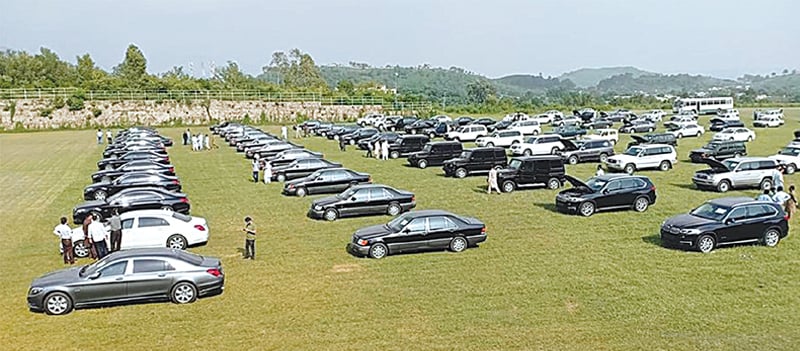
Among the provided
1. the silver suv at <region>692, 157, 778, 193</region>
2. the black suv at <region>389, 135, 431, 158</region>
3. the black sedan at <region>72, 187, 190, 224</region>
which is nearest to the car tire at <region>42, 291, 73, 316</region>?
the black sedan at <region>72, 187, 190, 224</region>

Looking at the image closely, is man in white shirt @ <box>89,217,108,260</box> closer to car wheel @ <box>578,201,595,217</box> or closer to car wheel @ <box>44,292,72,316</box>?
car wheel @ <box>44,292,72,316</box>

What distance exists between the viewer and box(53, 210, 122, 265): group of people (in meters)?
20.2

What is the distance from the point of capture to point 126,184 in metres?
29.8

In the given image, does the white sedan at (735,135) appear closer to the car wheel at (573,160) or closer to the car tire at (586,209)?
the car wheel at (573,160)

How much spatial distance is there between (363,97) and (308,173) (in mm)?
64057

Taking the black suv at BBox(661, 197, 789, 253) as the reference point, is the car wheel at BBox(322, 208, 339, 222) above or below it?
below

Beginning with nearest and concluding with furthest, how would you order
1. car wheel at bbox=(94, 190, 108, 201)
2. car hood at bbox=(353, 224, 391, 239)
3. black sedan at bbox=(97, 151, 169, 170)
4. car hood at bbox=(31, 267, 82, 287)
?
car hood at bbox=(31, 267, 82, 287), car hood at bbox=(353, 224, 391, 239), car wheel at bbox=(94, 190, 108, 201), black sedan at bbox=(97, 151, 169, 170)

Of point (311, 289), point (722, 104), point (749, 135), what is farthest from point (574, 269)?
point (722, 104)

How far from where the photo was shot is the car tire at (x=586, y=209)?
83.7ft

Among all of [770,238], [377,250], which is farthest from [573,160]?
[377,250]

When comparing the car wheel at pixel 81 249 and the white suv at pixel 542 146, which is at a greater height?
the white suv at pixel 542 146

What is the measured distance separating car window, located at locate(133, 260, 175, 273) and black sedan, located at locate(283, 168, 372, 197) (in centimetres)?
1463

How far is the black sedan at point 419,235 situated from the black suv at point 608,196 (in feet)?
20.0

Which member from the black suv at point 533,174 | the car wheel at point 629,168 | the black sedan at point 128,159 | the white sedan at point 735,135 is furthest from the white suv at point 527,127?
the black sedan at point 128,159
